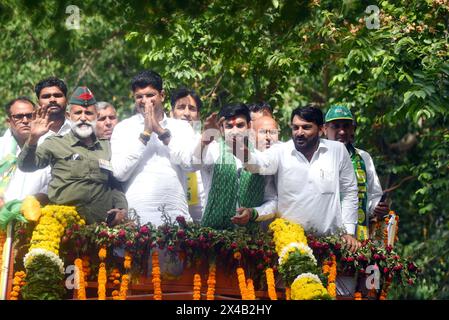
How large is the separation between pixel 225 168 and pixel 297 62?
3681mm

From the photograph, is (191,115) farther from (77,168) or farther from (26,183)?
(26,183)

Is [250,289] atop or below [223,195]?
below

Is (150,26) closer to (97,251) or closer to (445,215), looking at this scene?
(97,251)

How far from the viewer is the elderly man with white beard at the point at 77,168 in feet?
34.0

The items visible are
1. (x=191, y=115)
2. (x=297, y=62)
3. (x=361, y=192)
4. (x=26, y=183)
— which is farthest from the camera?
(x=297, y=62)

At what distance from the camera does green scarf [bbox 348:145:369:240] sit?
459 inches

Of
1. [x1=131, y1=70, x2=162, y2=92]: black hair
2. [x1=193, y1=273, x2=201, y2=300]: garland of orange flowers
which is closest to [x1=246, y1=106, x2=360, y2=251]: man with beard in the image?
[x1=193, y1=273, x2=201, y2=300]: garland of orange flowers

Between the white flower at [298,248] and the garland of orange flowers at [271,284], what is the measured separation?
121mm

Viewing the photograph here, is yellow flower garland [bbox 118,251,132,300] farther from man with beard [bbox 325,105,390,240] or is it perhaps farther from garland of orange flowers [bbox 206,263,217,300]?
man with beard [bbox 325,105,390,240]

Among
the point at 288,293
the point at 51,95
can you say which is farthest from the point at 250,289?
the point at 51,95

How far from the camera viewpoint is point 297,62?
14.0 m

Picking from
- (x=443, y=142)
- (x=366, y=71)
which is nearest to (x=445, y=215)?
(x=443, y=142)

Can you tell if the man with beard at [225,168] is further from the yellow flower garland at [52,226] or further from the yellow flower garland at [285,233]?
the yellow flower garland at [52,226]

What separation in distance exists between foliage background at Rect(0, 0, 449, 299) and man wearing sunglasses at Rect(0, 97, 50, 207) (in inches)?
37.5
